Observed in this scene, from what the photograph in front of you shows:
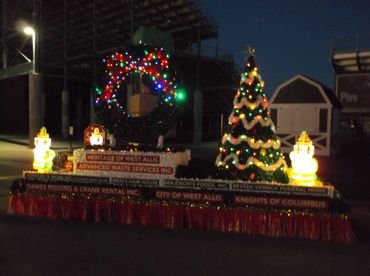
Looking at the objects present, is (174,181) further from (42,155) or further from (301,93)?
(301,93)

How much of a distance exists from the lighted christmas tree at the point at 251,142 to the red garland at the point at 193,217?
137 centimetres

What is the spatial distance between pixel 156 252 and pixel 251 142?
3281mm

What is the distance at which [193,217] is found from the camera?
7.88 metres

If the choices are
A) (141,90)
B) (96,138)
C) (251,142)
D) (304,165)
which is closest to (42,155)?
(96,138)

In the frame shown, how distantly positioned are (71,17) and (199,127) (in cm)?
1780

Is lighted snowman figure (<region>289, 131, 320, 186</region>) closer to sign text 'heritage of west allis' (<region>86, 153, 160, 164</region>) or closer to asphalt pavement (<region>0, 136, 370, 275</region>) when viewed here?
asphalt pavement (<region>0, 136, 370, 275</region>)

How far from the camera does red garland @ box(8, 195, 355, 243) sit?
23.8 feet

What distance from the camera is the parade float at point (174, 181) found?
740 cm

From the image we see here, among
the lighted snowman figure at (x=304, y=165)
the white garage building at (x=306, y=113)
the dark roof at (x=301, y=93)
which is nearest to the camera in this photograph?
the lighted snowman figure at (x=304, y=165)

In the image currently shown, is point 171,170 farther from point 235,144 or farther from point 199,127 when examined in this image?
point 199,127

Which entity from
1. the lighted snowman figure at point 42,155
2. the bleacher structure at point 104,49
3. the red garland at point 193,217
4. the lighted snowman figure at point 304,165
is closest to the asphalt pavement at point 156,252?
the red garland at point 193,217

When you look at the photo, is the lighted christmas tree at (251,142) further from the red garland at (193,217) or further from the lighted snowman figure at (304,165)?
the red garland at (193,217)

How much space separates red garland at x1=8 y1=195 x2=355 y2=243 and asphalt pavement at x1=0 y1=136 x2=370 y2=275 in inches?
7.4

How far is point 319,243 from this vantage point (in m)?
7.10
